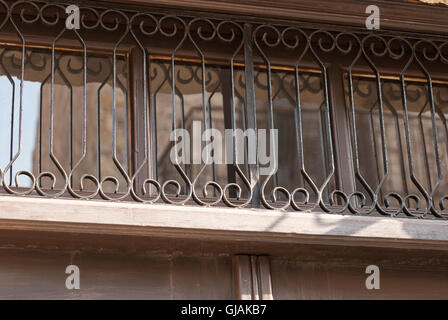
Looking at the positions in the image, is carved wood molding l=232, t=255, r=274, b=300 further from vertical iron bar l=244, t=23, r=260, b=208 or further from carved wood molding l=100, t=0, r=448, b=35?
carved wood molding l=100, t=0, r=448, b=35

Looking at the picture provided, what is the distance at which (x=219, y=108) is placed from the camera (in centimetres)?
571

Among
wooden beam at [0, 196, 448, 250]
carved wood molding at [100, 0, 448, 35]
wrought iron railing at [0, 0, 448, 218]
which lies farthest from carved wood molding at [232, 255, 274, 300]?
carved wood molding at [100, 0, 448, 35]

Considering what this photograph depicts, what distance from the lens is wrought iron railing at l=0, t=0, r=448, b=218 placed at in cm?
532

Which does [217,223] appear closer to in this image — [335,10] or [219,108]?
[219,108]

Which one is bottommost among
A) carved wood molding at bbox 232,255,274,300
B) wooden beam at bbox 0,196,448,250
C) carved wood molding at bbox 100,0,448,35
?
carved wood molding at bbox 232,255,274,300

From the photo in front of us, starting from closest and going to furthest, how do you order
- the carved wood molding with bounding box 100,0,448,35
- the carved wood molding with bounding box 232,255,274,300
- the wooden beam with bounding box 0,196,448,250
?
the wooden beam with bounding box 0,196,448,250 → the carved wood molding with bounding box 232,255,274,300 → the carved wood molding with bounding box 100,0,448,35

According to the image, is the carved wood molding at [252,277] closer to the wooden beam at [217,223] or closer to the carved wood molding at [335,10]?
the wooden beam at [217,223]

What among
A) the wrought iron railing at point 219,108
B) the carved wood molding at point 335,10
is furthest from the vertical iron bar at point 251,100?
the carved wood molding at point 335,10

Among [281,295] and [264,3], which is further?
[264,3]

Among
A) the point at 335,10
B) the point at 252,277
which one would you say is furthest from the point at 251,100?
the point at 252,277
